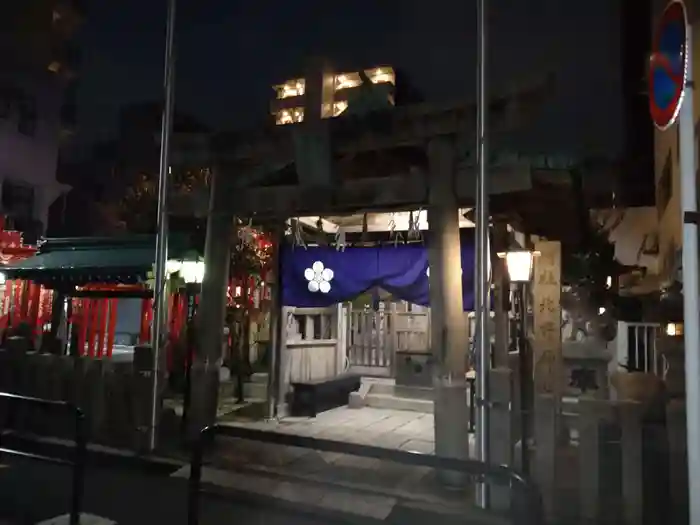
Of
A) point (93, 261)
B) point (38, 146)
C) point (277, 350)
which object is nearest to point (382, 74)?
point (277, 350)

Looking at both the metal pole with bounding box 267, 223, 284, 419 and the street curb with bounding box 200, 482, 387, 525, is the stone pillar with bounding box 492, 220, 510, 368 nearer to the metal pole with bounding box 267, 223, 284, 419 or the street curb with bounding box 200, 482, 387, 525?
Answer: the metal pole with bounding box 267, 223, 284, 419

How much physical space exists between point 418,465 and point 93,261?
39.8ft

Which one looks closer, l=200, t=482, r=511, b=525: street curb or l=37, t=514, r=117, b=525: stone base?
l=200, t=482, r=511, b=525: street curb

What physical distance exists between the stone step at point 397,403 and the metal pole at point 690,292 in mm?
9485

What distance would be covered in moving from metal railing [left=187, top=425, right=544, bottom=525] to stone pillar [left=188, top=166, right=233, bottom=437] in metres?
3.96

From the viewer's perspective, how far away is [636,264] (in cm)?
→ 2341

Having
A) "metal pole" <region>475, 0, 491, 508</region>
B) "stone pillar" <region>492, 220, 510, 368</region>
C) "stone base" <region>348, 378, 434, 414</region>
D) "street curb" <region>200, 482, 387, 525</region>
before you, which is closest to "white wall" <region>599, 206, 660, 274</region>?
"stone base" <region>348, 378, 434, 414</region>

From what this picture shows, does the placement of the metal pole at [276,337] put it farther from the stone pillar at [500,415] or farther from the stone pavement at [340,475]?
the stone pillar at [500,415]

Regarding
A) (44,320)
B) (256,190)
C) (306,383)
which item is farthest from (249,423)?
(44,320)

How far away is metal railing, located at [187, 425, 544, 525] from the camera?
3.33 m

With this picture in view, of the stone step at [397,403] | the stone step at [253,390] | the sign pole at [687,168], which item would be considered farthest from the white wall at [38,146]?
the sign pole at [687,168]

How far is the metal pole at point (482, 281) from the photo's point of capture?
21.0ft

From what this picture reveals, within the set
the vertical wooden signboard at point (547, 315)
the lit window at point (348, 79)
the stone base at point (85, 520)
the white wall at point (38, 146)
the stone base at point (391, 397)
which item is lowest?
the stone base at point (85, 520)

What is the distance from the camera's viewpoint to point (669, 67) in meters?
4.10
